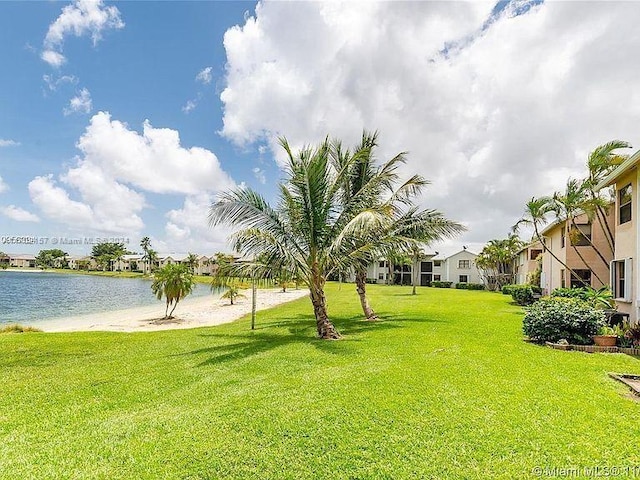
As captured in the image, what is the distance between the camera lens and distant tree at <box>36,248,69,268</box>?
128m

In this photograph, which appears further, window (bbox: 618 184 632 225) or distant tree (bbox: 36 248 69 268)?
distant tree (bbox: 36 248 69 268)

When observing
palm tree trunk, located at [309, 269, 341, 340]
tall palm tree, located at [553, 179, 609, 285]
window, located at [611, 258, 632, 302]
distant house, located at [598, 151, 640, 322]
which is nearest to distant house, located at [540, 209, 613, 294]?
tall palm tree, located at [553, 179, 609, 285]

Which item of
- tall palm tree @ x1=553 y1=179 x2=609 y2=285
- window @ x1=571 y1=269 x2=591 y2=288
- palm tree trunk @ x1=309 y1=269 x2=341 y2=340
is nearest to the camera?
palm tree trunk @ x1=309 y1=269 x2=341 y2=340

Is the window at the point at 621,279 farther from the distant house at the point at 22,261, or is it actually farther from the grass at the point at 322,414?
the distant house at the point at 22,261

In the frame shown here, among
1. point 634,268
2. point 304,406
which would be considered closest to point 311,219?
point 304,406

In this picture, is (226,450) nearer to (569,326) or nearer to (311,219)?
(311,219)

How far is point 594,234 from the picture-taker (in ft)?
68.2

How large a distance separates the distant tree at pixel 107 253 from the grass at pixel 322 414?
123 meters

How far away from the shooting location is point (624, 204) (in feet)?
41.8

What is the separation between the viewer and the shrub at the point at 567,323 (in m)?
9.84

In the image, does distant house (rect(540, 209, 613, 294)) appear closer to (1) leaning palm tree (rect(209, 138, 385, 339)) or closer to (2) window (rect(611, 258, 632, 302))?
(2) window (rect(611, 258, 632, 302))

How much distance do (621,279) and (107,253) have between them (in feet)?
444

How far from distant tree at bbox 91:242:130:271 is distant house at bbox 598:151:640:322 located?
126453mm

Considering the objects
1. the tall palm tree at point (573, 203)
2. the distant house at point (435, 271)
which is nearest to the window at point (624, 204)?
the tall palm tree at point (573, 203)
